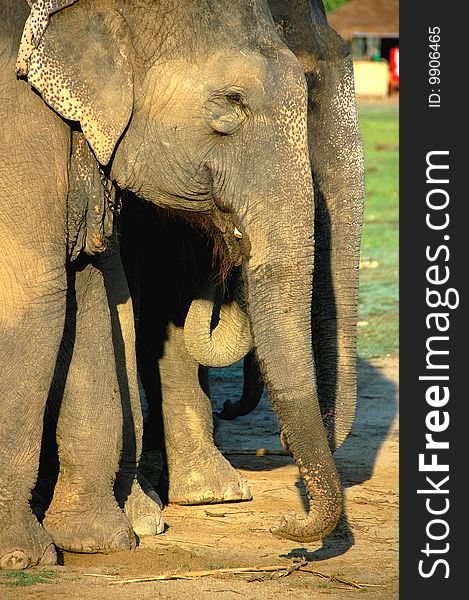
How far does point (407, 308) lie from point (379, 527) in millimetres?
864

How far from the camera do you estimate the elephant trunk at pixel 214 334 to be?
5801 millimetres

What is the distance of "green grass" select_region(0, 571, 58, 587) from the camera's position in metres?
4.63

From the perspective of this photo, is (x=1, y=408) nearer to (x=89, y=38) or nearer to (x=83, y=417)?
(x=83, y=417)

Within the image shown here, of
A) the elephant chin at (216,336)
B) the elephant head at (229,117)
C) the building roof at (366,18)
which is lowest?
the elephant chin at (216,336)

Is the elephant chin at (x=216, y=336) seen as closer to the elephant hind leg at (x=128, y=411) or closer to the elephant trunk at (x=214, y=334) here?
the elephant trunk at (x=214, y=334)

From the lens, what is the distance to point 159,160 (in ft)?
15.8

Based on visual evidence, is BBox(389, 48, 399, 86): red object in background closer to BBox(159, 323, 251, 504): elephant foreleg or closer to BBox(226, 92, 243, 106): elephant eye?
BBox(159, 323, 251, 504): elephant foreleg

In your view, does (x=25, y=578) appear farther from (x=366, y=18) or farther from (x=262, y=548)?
(x=366, y=18)

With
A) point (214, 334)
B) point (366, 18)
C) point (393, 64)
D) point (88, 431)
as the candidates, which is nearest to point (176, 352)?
point (214, 334)

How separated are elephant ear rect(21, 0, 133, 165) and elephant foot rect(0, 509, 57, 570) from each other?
4.13ft

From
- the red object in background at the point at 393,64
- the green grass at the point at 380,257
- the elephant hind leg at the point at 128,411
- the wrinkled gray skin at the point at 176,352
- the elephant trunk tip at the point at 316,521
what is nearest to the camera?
the elephant trunk tip at the point at 316,521

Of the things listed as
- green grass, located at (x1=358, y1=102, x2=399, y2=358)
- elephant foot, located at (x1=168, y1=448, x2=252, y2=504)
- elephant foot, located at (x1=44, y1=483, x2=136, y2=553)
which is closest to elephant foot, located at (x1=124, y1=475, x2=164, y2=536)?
elephant foot, located at (x1=44, y1=483, x2=136, y2=553)

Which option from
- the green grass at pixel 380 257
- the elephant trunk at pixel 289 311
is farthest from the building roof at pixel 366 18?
the elephant trunk at pixel 289 311

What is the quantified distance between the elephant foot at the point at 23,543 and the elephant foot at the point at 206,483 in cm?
114
